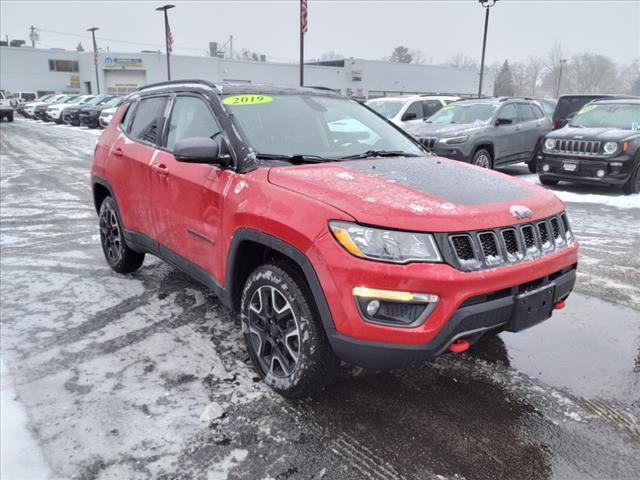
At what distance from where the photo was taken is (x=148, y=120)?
443 cm

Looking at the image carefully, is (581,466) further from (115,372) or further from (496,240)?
(115,372)

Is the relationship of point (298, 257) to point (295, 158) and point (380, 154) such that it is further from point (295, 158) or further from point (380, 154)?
point (380, 154)

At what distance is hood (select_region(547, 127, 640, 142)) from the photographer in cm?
900

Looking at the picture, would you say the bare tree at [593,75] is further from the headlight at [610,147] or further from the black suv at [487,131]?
the headlight at [610,147]

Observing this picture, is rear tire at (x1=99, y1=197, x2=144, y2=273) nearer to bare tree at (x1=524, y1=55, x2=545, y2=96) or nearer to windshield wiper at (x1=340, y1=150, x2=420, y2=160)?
windshield wiper at (x1=340, y1=150, x2=420, y2=160)

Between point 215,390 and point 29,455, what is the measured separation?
38.2 inches

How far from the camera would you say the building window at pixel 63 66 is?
59.2 meters

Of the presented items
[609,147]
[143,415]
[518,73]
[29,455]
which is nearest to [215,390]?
[143,415]

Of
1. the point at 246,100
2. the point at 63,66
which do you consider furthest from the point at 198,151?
the point at 63,66

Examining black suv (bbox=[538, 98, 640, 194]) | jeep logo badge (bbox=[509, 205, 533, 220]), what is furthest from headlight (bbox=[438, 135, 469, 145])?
jeep logo badge (bbox=[509, 205, 533, 220])

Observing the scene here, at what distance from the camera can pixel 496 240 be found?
2.53 metres

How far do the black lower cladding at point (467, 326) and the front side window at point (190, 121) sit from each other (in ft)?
5.86

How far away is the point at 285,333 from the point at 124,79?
199ft

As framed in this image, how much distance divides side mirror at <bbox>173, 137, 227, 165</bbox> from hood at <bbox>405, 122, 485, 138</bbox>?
24.7 ft
